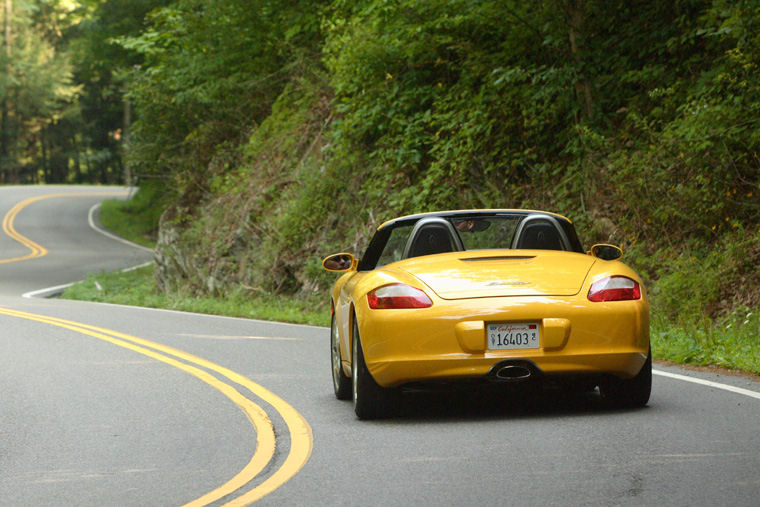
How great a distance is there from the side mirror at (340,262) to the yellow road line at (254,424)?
43.4 inches

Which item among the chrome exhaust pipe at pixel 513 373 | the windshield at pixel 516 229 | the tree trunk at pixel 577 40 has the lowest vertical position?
the chrome exhaust pipe at pixel 513 373

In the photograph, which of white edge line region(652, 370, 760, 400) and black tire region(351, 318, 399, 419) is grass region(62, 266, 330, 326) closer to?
white edge line region(652, 370, 760, 400)

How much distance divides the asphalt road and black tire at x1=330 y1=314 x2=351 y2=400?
0.16 m

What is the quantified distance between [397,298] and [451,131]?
11.7 meters

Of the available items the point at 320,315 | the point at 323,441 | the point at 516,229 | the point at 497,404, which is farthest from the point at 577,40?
the point at 323,441

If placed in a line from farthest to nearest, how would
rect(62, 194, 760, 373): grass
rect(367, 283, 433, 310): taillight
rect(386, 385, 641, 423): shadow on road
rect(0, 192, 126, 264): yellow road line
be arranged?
1. rect(0, 192, 126, 264): yellow road line
2. rect(62, 194, 760, 373): grass
3. rect(386, 385, 641, 423): shadow on road
4. rect(367, 283, 433, 310): taillight

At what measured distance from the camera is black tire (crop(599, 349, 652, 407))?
7.43 meters

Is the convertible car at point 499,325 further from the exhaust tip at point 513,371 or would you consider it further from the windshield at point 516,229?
the windshield at point 516,229

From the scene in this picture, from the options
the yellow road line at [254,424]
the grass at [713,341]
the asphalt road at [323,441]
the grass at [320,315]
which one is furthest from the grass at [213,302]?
the grass at [713,341]

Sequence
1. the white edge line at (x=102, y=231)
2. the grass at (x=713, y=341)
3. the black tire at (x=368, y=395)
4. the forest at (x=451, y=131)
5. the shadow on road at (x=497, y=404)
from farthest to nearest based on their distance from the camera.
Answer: the white edge line at (x=102, y=231) < the forest at (x=451, y=131) < the grass at (x=713, y=341) < the shadow on road at (x=497, y=404) < the black tire at (x=368, y=395)

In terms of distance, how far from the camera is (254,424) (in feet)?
24.9

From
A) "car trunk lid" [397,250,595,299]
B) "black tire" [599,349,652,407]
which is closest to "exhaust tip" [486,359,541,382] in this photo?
"car trunk lid" [397,250,595,299]

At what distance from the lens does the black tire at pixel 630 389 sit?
293 inches

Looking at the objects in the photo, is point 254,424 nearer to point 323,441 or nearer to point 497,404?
point 323,441
